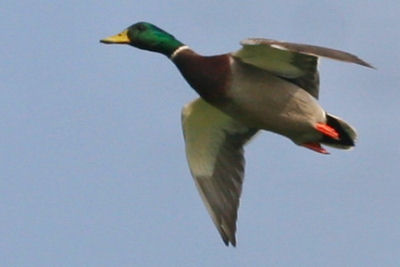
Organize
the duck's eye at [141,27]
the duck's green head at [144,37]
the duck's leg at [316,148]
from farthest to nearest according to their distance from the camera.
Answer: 1. the duck's eye at [141,27]
2. the duck's green head at [144,37]
3. the duck's leg at [316,148]

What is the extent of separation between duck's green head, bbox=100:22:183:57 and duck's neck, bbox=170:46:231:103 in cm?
71

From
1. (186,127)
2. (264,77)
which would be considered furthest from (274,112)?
(186,127)

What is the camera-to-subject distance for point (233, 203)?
1507 cm

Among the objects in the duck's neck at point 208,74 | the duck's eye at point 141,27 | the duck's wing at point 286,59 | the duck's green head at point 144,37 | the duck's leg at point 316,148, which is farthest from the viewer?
the duck's eye at point 141,27

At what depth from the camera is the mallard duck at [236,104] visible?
14.0 metres

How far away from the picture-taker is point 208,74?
14039 millimetres

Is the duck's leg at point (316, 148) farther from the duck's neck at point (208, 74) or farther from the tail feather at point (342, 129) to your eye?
the duck's neck at point (208, 74)

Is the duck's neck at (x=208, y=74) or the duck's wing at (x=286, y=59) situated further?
the duck's neck at (x=208, y=74)

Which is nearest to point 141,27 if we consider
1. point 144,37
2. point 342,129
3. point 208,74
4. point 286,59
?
point 144,37

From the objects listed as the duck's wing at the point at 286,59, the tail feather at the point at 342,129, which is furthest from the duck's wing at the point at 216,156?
the tail feather at the point at 342,129

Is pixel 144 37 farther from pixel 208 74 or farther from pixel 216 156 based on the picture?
pixel 216 156

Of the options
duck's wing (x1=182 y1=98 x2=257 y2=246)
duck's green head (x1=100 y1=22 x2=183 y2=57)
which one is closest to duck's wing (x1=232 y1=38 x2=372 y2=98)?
duck's wing (x1=182 y1=98 x2=257 y2=246)

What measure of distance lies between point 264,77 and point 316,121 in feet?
2.11

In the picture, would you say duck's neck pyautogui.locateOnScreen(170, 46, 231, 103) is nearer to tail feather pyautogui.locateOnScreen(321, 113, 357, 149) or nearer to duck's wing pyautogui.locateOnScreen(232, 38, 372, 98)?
duck's wing pyautogui.locateOnScreen(232, 38, 372, 98)
